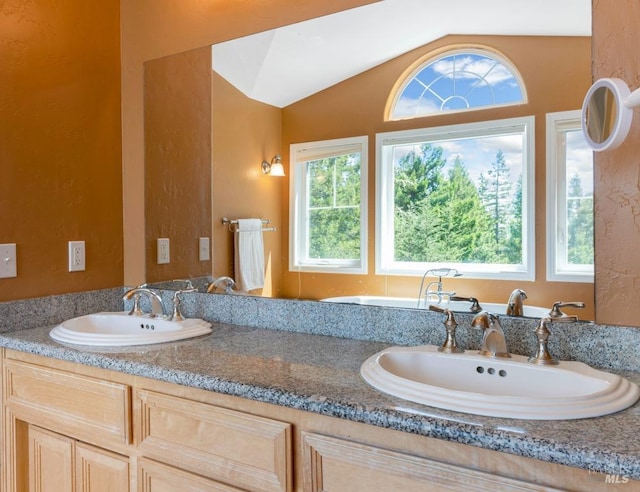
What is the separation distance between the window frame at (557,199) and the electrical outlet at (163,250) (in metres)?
1.45

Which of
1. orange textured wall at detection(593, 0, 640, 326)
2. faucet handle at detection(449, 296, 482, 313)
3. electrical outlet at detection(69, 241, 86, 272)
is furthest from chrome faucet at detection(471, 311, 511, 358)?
electrical outlet at detection(69, 241, 86, 272)

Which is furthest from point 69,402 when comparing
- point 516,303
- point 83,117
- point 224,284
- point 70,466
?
point 516,303

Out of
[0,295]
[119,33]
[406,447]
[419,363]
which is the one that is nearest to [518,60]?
[419,363]

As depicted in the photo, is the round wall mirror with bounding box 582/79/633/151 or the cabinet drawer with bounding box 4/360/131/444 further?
the cabinet drawer with bounding box 4/360/131/444

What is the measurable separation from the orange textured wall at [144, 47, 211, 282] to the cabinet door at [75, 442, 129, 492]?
73 centimetres

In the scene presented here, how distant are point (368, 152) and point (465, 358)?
2.35ft

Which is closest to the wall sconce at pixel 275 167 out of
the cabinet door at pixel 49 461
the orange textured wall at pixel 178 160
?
the orange textured wall at pixel 178 160

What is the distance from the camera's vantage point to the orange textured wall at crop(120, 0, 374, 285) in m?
1.79

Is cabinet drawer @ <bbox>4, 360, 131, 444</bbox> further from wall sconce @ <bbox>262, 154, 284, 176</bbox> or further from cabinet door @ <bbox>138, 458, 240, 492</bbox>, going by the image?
wall sconce @ <bbox>262, 154, 284, 176</bbox>

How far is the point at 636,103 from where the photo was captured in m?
0.98

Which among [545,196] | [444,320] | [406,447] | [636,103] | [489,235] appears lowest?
[406,447]

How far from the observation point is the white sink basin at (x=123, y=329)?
142cm

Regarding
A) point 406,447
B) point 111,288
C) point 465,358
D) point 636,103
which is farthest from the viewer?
point 111,288

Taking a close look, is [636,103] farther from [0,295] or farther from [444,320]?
[0,295]
